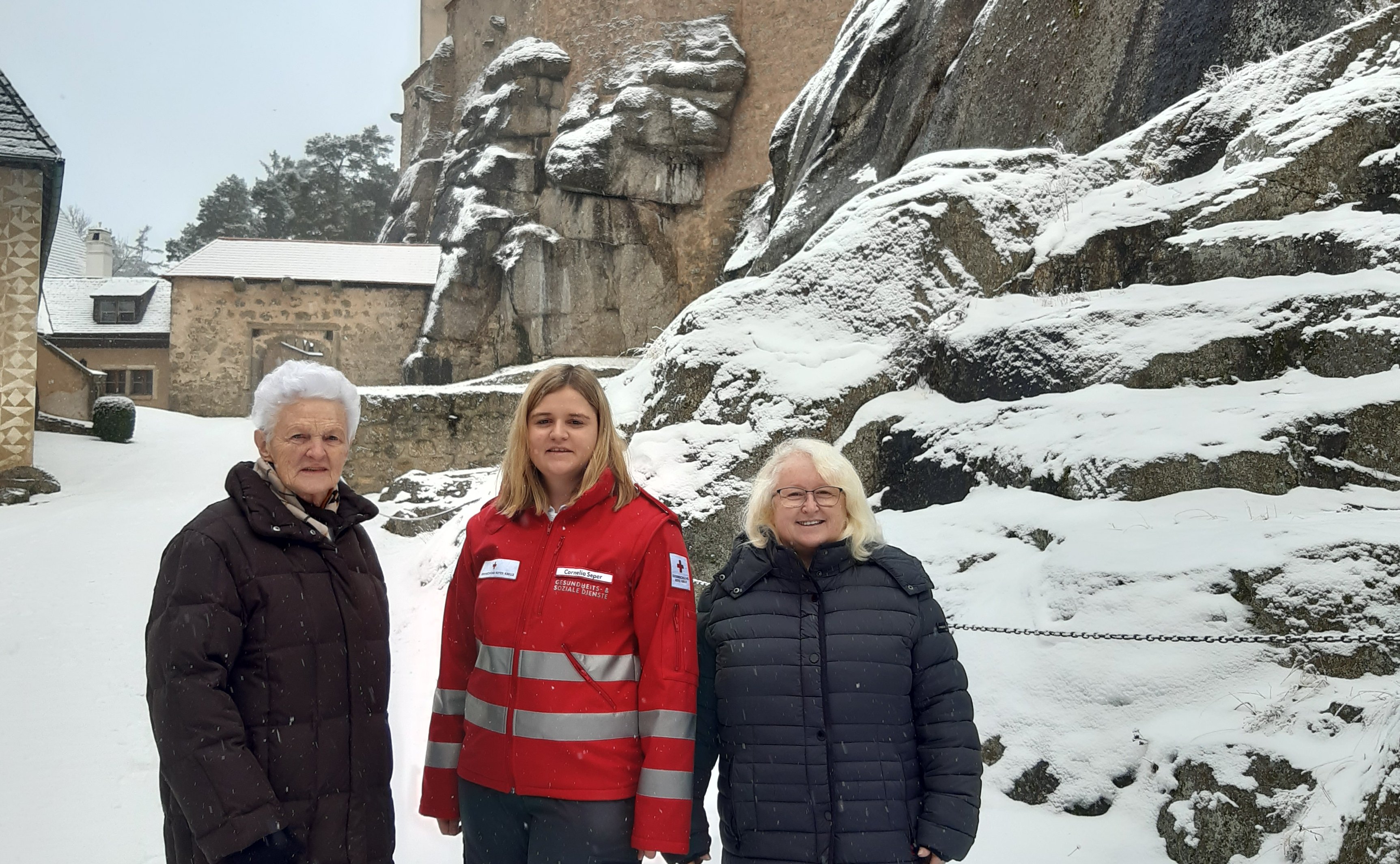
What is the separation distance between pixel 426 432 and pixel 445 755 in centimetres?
1146

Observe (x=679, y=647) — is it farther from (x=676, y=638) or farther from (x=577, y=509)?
(x=577, y=509)

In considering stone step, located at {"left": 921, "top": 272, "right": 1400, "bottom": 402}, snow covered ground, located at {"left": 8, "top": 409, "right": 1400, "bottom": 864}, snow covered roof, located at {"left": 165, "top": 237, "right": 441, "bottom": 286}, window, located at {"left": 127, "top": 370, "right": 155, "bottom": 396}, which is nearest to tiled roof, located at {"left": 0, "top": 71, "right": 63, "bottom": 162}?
snow covered ground, located at {"left": 8, "top": 409, "right": 1400, "bottom": 864}

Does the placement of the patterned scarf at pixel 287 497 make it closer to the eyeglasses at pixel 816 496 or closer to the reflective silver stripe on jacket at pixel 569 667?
the reflective silver stripe on jacket at pixel 569 667

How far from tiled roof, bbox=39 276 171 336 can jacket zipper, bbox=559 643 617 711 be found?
27.1 m

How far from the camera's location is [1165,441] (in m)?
4.11

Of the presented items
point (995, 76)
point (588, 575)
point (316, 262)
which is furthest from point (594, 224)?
point (588, 575)

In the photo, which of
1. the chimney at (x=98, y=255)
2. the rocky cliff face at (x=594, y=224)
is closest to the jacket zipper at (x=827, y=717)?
the rocky cliff face at (x=594, y=224)

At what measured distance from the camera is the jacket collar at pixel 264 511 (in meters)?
2.22

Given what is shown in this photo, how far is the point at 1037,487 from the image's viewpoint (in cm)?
446

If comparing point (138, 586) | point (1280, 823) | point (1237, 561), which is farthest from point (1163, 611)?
point (138, 586)

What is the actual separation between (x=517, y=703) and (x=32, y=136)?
13.7m

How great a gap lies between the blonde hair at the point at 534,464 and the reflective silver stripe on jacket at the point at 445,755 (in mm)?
599

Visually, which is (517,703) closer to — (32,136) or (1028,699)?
(1028,699)

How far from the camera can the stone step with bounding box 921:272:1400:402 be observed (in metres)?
4.18
